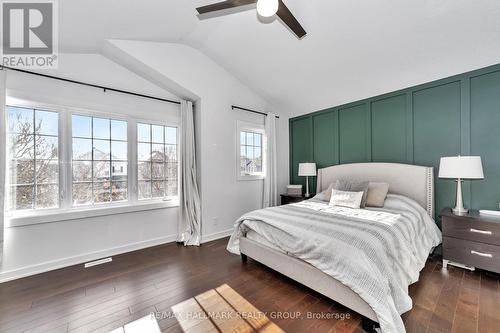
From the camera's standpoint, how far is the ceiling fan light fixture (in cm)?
163

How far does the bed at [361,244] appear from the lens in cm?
151

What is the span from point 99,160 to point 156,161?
774 mm

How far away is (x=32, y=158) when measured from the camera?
252 cm

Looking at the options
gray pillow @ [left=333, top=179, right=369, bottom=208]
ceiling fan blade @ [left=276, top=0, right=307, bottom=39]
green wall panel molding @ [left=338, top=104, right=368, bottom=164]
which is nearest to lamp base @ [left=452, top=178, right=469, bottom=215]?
gray pillow @ [left=333, top=179, right=369, bottom=208]

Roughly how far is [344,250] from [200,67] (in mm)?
3405

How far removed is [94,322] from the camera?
67.6 inches

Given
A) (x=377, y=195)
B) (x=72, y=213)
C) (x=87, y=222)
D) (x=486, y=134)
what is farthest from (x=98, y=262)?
(x=486, y=134)

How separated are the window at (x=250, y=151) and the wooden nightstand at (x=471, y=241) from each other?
9.69ft

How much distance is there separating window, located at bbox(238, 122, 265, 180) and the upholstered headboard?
63.0 inches

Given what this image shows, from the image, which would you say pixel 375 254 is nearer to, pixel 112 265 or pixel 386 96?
pixel 386 96

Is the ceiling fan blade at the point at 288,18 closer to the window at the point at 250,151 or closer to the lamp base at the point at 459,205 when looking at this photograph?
the window at the point at 250,151

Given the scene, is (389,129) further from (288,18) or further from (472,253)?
(288,18)

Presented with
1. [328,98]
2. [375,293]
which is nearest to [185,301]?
[375,293]

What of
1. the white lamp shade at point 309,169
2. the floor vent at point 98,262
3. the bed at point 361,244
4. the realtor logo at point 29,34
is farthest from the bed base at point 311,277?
the realtor logo at point 29,34
